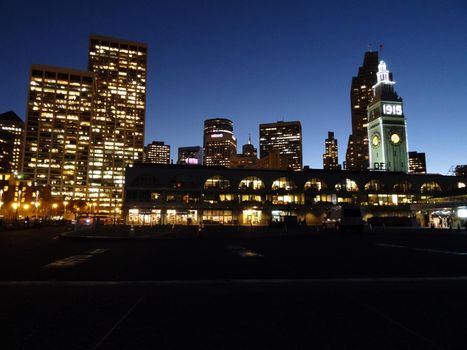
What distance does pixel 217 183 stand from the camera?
93062 mm

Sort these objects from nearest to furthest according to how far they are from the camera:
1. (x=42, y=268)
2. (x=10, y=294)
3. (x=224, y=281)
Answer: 1. (x=10, y=294)
2. (x=224, y=281)
3. (x=42, y=268)

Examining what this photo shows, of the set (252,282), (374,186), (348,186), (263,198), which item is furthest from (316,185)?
(252,282)

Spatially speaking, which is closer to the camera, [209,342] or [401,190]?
[209,342]

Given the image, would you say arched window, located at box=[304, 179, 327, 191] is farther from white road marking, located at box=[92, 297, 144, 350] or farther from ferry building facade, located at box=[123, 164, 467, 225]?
white road marking, located at box=[92, 297, 144, 350]

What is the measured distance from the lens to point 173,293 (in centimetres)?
859

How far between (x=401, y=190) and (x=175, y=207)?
62401mm

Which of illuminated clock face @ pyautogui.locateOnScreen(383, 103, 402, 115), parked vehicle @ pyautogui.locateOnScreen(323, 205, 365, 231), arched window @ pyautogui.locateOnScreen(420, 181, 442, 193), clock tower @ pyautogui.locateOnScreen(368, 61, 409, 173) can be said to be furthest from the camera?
illuminated clock face @ pyautogui.locateOnScreen(383, 103, 402, 115)

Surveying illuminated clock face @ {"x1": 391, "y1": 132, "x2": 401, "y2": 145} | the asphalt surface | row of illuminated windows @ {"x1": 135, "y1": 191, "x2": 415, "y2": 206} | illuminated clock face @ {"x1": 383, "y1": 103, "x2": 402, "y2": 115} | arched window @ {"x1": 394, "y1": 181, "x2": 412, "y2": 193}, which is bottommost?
the asphalt surface

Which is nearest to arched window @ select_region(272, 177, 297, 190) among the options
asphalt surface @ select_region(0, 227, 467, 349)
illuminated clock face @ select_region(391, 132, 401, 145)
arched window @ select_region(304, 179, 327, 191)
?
arched window @ select_region(304, 179, 327, 191)

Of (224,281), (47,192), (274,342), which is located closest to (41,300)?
(224,281)

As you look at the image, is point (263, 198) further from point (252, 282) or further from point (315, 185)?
point (252, 282)

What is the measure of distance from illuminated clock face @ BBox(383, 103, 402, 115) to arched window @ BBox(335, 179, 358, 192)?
52.2 metres

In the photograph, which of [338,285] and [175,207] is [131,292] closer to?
[338,285]

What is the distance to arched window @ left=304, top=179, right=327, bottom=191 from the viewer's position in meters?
97.9
